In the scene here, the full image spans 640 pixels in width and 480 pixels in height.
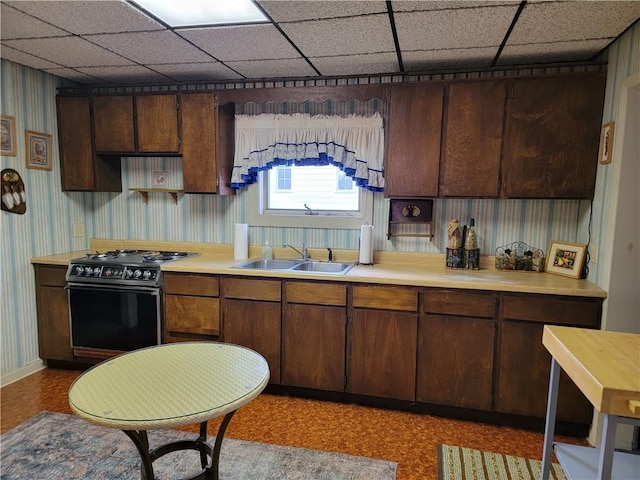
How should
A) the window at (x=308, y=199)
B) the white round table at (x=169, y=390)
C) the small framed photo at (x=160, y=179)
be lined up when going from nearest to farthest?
1. the white round table at (x=169, y=390)
2. the window at (x=308, y=199)
3. the small framed photo at (x=160, y=179)

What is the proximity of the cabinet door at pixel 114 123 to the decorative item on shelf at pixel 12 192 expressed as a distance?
0.64 meters

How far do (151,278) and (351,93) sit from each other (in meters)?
1.98

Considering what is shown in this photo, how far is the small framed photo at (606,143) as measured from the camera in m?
2.33

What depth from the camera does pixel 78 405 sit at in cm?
142

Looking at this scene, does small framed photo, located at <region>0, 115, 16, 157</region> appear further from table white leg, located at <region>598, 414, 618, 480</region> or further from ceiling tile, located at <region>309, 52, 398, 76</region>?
table white leg, located at <region>598, 414, 618, 480</region>

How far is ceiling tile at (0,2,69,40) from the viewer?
210 cm

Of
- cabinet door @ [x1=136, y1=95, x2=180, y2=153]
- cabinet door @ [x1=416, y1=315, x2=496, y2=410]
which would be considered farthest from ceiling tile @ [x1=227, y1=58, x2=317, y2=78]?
cabinet door @ [x1=416, y1=315, x2=496, y2=410]

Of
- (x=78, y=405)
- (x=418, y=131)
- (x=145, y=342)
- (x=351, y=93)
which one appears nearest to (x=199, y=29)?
(x=351, y=93)

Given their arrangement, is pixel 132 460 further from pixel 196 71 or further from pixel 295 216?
pixel 196 71

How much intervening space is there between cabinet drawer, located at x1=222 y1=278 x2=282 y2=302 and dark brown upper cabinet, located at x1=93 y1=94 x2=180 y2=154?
1198 millimetres

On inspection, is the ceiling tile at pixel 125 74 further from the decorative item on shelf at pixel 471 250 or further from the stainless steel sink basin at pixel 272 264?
the decorative item on shelf at pixel 471 250

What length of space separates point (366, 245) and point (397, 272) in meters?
0.36

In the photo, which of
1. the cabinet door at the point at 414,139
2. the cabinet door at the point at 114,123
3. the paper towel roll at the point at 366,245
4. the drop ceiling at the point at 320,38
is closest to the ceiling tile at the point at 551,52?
the drop ceiling at the point at 320,38

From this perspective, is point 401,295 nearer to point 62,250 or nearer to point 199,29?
point 199,29
